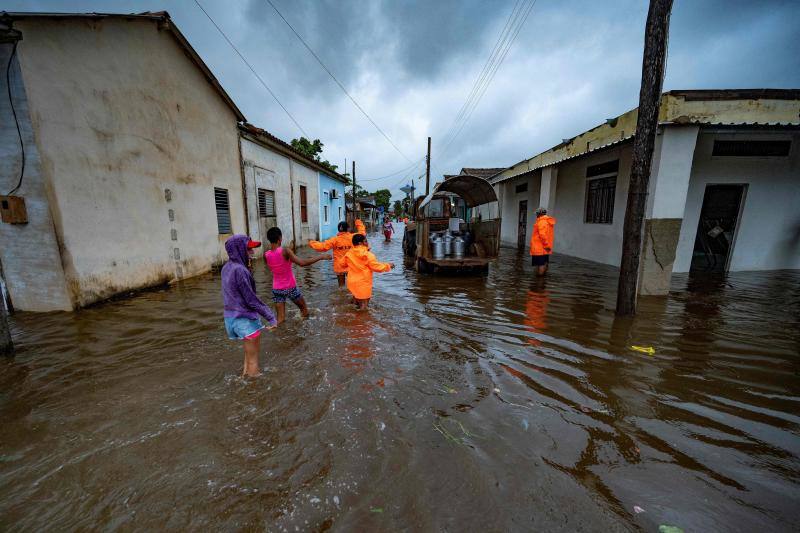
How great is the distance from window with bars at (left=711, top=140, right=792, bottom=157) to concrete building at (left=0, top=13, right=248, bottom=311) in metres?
13.5

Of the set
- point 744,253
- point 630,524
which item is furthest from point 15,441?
point 744,253

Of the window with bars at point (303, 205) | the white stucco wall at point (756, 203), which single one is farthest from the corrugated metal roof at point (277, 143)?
Result: the white stucco wall at point (756, 203)

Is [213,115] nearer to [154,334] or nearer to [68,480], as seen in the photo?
[154,334]

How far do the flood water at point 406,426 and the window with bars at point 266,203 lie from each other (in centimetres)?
711

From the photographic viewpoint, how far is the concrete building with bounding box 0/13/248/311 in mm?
4773

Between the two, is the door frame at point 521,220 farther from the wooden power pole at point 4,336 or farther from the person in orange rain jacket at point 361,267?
the wooden power pole at point 4,336

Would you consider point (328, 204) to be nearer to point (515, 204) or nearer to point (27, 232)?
point (515, 204)

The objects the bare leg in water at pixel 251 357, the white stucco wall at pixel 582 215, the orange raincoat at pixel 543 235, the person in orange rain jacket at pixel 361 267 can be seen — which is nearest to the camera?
the bare leg in water at pixel 251 357

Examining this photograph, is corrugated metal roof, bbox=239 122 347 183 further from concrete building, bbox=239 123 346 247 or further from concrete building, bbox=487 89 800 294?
concrete building, bbox=487 89 800 294

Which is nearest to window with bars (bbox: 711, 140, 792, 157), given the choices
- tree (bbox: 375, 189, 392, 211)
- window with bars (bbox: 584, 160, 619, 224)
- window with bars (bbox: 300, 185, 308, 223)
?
window with bars (bbox: 584, 160, 619, 224)

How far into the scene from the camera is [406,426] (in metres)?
2.47

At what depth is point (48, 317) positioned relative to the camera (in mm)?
4898

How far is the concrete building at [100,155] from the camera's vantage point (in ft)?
15.7

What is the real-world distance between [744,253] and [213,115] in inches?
607
